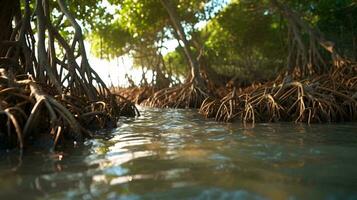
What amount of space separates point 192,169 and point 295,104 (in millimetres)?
3918

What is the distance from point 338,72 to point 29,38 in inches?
228

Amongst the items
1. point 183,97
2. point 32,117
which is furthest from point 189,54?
point 32,117

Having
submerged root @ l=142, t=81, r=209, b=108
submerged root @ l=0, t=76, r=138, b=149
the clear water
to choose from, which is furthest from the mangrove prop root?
submerged root @ l=142, t=81, r=209, b=108

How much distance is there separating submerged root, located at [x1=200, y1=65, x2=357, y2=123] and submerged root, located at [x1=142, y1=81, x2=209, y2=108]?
3.54 metres

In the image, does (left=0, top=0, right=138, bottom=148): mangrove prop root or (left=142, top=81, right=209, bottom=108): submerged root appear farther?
(left=142, top=81, right=209, bottom=108): submerged root

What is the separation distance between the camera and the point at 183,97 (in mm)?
11055

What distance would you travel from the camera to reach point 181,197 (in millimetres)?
2531

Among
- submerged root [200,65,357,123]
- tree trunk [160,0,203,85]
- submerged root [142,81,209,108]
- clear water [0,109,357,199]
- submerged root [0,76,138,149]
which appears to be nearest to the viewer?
clear water [0,109,357,199]

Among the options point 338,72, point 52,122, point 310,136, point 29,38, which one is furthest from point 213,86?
point 52,122

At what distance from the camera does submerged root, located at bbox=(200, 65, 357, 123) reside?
6.51m

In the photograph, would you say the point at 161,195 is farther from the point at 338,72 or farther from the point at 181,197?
the point at 338,72

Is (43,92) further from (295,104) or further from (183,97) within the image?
(183,97)

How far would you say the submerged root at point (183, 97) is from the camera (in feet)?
35.7

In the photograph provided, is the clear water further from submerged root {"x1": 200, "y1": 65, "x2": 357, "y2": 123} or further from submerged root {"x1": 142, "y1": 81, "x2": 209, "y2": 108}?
submerged root {"x1": 142, "y1": 81, "x2": 209, "y2": 108}
